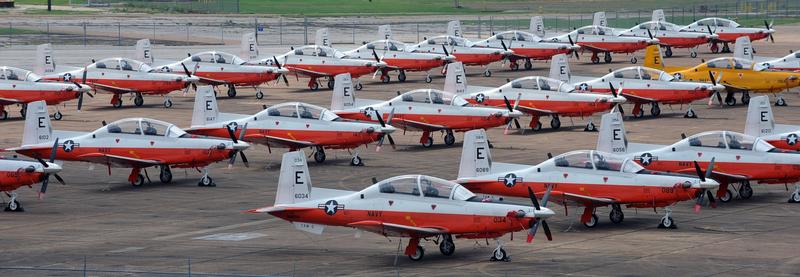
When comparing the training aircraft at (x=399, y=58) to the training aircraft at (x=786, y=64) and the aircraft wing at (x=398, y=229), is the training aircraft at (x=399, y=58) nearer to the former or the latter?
the training aircraft at (x=786, y=64)

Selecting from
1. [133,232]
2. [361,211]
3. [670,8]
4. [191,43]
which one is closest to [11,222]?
[133,232]

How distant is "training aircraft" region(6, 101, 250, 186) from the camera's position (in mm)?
51406

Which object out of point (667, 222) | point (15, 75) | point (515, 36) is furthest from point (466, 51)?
point (667, 222)

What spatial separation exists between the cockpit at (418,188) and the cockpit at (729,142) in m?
10.9

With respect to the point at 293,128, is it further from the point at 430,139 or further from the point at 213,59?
the point at 213,59

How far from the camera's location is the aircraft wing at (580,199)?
41812 mm

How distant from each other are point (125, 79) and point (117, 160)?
2444 cm

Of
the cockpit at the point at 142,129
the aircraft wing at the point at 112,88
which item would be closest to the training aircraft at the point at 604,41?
the aircraft wing at the point at 112,88

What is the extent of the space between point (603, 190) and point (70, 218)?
14764 millimetres

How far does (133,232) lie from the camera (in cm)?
4244

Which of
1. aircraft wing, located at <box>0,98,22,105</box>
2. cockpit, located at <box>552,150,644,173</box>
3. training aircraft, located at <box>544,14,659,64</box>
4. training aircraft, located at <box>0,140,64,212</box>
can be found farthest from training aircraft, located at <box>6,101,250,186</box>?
training aircraft, located at <box>544,14,659,64</box>

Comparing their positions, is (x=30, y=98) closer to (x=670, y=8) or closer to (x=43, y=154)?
(x=43, y=154)

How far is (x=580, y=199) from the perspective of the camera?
137 ft

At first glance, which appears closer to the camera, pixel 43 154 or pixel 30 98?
pixel 43 154
